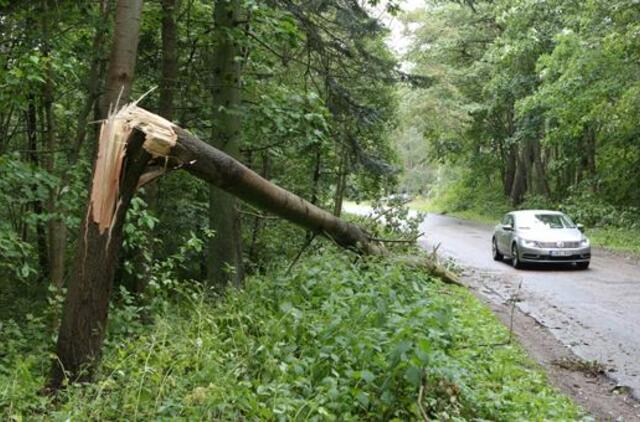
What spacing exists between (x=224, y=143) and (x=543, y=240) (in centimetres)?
985

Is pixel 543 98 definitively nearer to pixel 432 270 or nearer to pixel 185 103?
pixel 432 270

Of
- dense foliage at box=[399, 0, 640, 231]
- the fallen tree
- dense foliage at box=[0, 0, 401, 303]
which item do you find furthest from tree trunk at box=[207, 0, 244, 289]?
dense foliage at box=[399, 0, 640, 231]

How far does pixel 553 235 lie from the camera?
1502cm

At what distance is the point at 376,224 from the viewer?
42.5ft

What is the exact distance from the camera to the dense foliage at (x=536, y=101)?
67.9 feet

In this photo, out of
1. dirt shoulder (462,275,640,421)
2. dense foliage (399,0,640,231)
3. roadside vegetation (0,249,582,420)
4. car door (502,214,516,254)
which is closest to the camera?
roadside vegetation (0,249,582,420)

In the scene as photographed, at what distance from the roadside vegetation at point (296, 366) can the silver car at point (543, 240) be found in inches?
328

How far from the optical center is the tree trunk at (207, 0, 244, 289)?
8.26 metres

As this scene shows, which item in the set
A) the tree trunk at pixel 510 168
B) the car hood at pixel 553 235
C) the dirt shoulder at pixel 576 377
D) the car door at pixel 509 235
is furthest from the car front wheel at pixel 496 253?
the tree trunk at pixel 510 168

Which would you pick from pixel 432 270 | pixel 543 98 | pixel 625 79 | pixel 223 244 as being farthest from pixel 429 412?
pixel 543 98

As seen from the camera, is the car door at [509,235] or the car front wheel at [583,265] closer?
the car front wheel at [583,265]

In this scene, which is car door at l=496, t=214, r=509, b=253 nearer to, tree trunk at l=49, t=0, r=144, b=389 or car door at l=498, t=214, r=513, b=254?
car door at l=498, t=214, r=513, b=254

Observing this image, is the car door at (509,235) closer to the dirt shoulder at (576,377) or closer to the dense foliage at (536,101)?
the dense foliage at (536,101)

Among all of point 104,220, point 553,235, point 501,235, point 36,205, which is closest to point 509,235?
point 501,235
